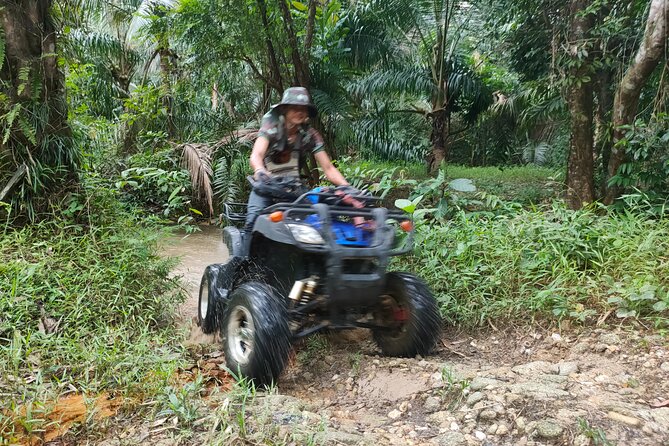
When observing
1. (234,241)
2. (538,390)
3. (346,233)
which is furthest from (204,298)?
(538,390)

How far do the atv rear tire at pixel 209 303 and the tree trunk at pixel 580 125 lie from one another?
15.3 feet

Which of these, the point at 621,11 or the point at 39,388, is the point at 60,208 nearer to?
the point at 39,388

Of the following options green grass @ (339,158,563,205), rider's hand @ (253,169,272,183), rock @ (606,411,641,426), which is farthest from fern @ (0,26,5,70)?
rock @ (606,411,641,426)

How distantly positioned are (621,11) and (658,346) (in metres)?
5.06

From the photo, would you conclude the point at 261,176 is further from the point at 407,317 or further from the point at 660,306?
the point at 660,306

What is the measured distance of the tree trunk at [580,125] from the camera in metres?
6.25

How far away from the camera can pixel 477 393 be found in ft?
8.55

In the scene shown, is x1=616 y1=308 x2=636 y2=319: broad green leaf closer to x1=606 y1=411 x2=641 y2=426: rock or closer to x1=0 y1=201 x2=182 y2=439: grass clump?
x1=606 y1=411 x2=641 y2=426: rock

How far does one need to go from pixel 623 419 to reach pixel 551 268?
2027mm

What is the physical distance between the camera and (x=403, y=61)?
32.6 ft

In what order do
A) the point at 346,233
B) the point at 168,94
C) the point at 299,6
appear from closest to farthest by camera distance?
1. the point at 346,233
2. the point at 299,6
3. the point at 168,94

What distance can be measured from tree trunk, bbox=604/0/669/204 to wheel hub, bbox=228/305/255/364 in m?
4.70

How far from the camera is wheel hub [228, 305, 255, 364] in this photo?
2.96m

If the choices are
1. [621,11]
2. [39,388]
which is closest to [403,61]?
[621,11]
